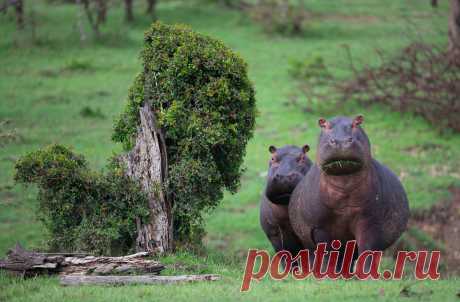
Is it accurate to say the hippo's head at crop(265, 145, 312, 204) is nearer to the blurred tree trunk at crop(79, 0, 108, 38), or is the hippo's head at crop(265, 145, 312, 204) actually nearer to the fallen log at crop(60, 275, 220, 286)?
the fallen log at crop(60, 275, 220, 286)

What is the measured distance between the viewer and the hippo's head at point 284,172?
1027 cm

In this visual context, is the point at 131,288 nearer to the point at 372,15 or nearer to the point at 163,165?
the point at 163,165

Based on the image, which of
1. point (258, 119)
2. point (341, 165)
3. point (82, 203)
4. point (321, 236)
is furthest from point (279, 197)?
point (258, 119)

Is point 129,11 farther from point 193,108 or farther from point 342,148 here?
point 342,148

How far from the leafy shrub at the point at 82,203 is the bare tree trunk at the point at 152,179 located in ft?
0.41

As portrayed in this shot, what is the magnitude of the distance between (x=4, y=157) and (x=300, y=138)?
656cm

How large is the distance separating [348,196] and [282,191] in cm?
142

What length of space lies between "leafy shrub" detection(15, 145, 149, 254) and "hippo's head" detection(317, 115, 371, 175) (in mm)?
2751

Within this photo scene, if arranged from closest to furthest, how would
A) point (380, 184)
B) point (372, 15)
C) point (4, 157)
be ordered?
point (380, 184) < point (4, 157) < point (372, 15)

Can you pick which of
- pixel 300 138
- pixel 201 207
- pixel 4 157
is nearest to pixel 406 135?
pixel 300 138

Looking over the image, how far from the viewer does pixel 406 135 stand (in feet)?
66.1

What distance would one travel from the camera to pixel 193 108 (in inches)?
425

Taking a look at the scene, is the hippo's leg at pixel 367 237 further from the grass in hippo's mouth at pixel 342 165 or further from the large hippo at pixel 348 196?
the grass in hippo's mouth at pixel 342 165

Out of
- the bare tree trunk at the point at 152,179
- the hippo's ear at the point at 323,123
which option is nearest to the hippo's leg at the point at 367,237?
the hippo's ear at the point at 323,123
